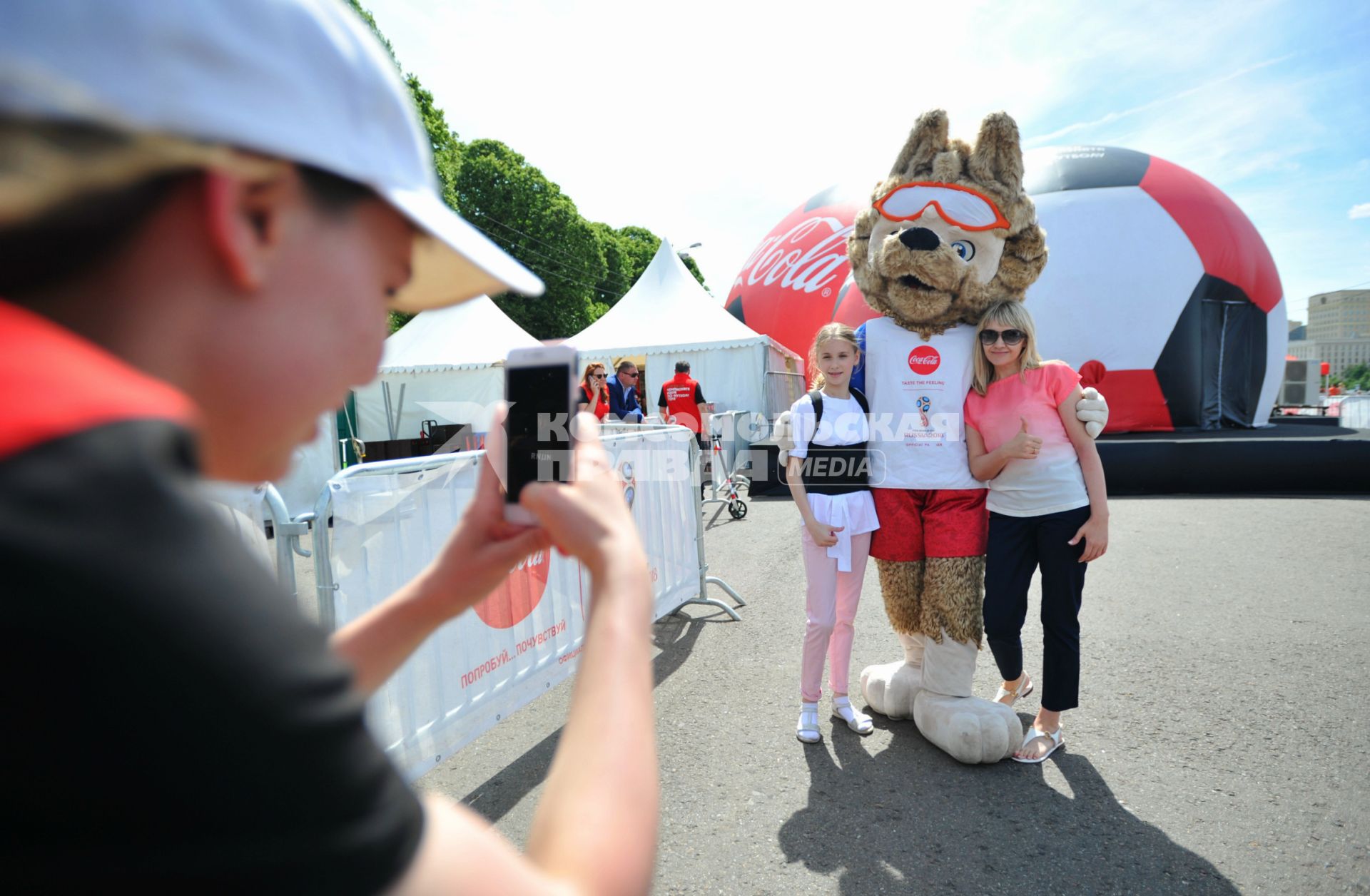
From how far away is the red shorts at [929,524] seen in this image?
11.2ft

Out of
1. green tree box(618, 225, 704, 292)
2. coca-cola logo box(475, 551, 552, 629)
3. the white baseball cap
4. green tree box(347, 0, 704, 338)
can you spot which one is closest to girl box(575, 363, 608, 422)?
coca-cola logo box(475, 551, 552, 629)

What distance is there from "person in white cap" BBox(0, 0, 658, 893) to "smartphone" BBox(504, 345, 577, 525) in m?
0.27

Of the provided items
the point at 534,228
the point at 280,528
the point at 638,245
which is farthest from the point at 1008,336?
the point at 638,245

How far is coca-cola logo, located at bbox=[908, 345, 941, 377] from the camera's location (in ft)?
11.4

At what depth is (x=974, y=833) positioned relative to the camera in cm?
270

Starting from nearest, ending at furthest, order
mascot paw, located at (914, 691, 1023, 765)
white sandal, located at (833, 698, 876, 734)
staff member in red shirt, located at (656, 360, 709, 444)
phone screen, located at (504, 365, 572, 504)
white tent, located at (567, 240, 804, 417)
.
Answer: phone screen, located at (504, 365, 572, 504), mascot paw, located at (914, 691, 1023, 765), white sandal, located at (833, 698, 876, 734), staff member in red shirt, located at (656, 360, 709, 444), white tent, located at (567, 240, 804, 417)

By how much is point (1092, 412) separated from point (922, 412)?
71cm

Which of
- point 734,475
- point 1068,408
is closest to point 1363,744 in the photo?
point 1068,408

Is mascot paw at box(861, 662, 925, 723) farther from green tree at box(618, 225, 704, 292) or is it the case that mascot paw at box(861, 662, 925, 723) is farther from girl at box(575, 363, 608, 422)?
green tree at box(618, 225, 704, 292)

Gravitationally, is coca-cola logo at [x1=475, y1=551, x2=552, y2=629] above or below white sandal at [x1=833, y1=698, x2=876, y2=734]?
above

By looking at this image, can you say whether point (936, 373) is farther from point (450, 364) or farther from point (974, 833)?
point (450, 364)

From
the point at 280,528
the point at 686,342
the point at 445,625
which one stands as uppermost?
the point at 686,342

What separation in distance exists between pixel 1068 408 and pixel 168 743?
3.48m

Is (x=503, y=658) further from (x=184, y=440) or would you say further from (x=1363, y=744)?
(x=1363, y=744)
